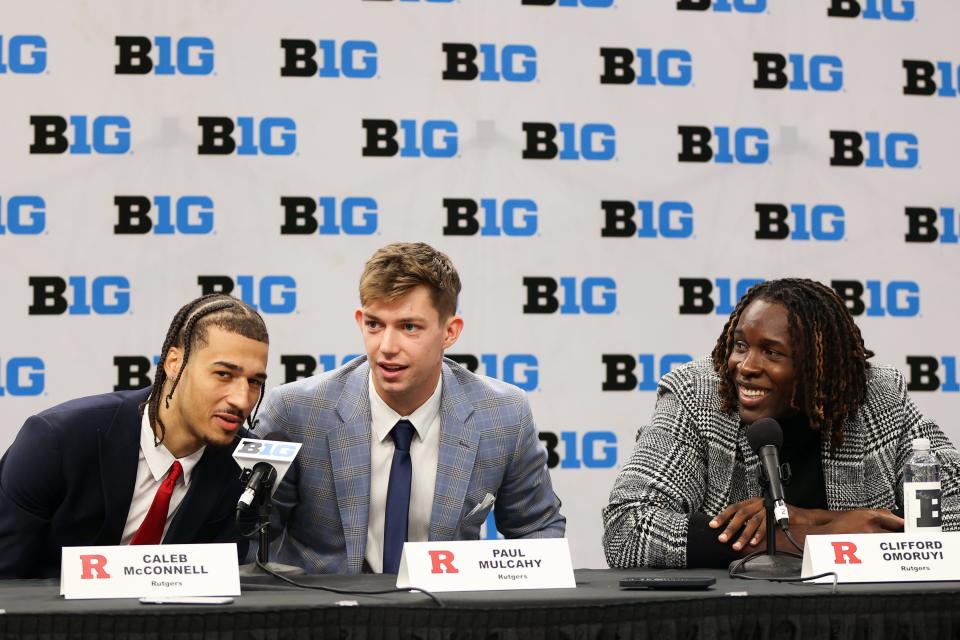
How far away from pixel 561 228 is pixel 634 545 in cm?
189

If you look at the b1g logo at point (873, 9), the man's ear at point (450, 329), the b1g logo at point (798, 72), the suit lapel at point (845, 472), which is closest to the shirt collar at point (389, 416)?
the man's ear at point (450, 329)

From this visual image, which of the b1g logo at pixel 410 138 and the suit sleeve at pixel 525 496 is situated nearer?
the suit sleeve at pixel 525 496

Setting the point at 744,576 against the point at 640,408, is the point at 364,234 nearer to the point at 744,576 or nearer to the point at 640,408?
the point at 640,408

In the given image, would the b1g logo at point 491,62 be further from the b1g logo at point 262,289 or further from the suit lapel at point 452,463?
the suit lapel at point 452,463

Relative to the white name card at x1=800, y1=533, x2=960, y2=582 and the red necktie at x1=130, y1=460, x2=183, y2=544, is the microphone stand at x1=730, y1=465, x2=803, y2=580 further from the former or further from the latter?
the red necktie at x1=130, y1=460, x2=183, y2=544

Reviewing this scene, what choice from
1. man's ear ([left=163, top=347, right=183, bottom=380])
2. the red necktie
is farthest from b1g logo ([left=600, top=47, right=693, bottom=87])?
the red necktie

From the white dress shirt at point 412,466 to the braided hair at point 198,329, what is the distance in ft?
1.04

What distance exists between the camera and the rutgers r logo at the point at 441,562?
1.84 m

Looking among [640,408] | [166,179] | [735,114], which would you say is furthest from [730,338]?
[166,179]

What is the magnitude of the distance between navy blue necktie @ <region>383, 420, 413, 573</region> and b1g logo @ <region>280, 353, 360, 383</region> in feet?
4.62

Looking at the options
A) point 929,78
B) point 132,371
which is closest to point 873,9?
point 929,78

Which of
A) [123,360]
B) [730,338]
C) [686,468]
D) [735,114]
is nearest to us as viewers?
[686,468]

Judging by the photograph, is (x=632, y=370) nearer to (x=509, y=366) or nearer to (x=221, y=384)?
(x=509, y=366)

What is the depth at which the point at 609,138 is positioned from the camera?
4082 millimetres
